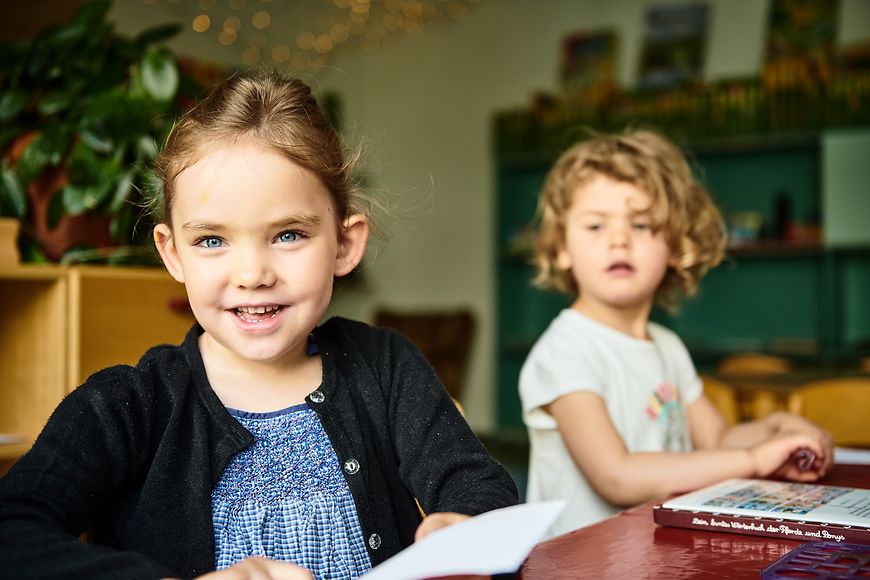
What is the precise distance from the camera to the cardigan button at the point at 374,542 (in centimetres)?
95

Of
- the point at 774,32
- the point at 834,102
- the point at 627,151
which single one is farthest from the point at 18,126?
the point at 774,32

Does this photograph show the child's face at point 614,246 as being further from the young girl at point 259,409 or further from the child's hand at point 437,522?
the child's hand at point 437,522

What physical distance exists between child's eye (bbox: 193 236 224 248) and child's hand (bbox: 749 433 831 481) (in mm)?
740

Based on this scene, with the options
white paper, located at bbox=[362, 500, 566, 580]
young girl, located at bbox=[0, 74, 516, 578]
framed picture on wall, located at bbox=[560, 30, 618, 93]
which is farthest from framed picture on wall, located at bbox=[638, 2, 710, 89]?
white paper, located at bbox=[362, 500, 566, 580]

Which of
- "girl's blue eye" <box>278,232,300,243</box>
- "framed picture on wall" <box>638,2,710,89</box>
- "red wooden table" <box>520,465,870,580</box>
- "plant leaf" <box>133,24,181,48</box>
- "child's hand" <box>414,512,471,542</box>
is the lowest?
"red wooden table" <box>520,465,870,580</box>

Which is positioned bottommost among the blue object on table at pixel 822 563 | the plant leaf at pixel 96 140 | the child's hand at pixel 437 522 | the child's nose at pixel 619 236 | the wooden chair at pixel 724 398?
the wooden chair at pixel 724 398

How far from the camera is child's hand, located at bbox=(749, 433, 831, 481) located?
1.20m

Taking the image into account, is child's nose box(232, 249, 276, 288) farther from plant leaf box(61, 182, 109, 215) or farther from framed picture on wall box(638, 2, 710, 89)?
framed picture on wall box(638, 2, 710, 89)

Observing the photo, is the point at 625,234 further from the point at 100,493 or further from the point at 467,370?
the point at 467,370

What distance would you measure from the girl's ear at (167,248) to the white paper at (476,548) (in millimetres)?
522

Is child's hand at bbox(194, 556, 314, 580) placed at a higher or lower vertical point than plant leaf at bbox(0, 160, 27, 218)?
lower

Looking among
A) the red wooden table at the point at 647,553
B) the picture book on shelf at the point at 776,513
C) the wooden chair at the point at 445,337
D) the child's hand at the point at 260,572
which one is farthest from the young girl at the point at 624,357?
the wooden chair at the point at 445,337

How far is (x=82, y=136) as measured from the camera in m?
1.94

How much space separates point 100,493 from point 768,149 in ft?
16.3
